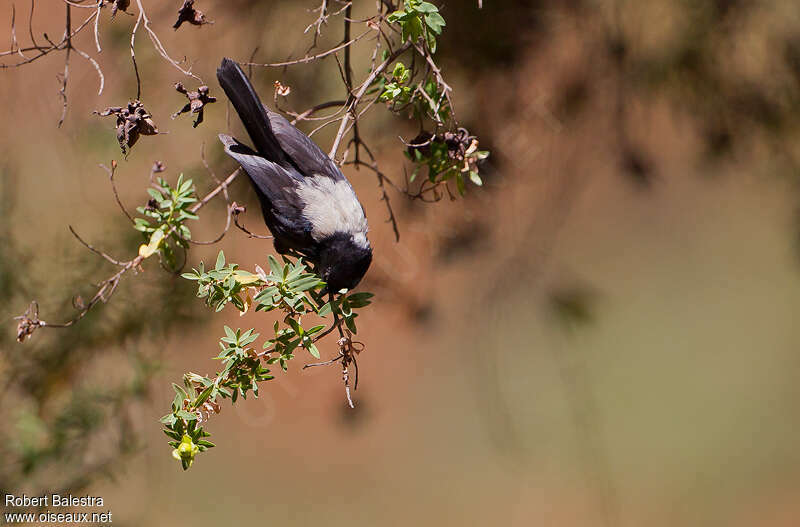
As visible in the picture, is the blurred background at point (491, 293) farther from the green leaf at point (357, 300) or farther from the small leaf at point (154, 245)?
the green leaf at point (357, 300)

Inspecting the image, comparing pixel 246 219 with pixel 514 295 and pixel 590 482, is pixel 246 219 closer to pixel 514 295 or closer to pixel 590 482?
pixel 514 295

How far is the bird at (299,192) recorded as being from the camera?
5.97ft

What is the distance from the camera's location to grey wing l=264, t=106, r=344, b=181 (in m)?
1.87

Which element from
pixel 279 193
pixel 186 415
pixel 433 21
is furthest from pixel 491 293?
pixel 186 415

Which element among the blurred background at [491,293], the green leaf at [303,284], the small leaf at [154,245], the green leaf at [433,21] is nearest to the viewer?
the green leaf at [303,284]

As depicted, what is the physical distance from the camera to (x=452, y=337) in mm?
2857

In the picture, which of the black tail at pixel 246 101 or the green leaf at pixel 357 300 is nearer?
the green leaf at pixel 357 300

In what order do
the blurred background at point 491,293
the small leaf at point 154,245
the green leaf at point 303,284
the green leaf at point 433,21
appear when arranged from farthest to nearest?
1. the blurred background at point 491,293
2. the small leaf at point 154,245
3. the green leaf at point 433,21
4. the green leaf at point 303,284

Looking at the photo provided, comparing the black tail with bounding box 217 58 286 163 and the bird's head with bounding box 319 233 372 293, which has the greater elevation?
the black tail with bounding box 217 58 286 163

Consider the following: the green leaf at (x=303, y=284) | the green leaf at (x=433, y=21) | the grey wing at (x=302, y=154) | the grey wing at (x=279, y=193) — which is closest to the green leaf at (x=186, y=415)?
the green leaf at (x=303, y=284)

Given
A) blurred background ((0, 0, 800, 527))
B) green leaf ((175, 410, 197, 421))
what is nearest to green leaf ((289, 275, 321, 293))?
green leaf ((175, 410, 197, 421))

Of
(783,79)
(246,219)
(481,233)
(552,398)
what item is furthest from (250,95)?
(783,79)

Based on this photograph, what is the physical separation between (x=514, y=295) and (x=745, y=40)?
1.42 m

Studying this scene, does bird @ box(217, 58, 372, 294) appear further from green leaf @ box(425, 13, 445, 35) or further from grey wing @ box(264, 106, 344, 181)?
Result: green leaf @ box(425, 13, 445, 35)
